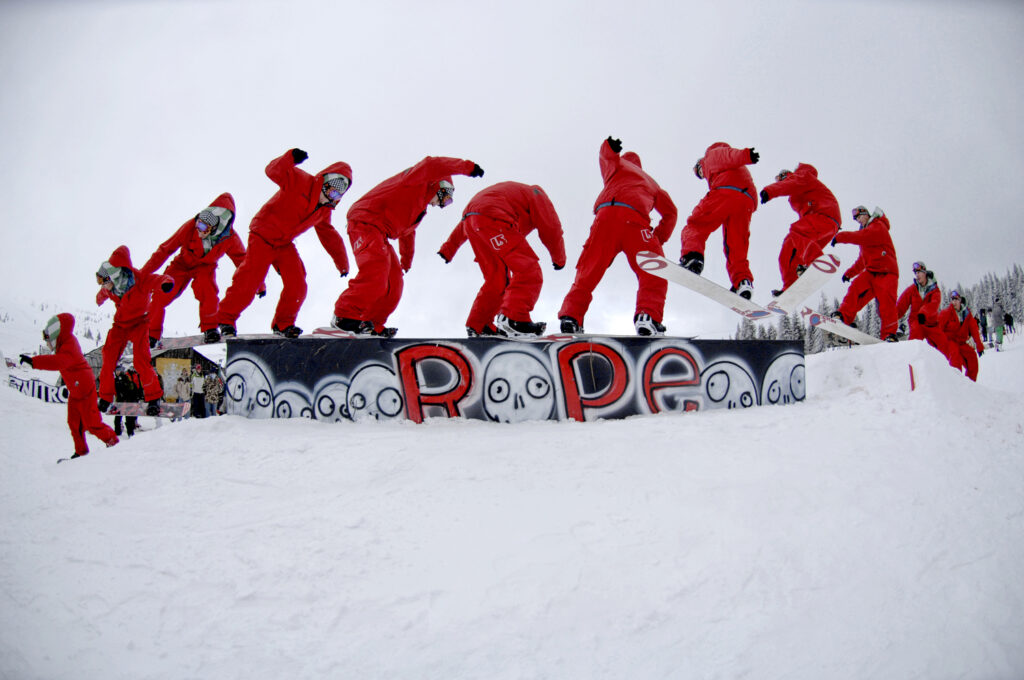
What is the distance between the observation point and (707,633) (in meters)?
1.53

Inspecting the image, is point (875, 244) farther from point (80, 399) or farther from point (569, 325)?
point (80, 399)

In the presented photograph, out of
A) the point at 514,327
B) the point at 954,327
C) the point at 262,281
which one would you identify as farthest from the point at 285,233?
the point at 954,327

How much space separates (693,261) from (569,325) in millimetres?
1675

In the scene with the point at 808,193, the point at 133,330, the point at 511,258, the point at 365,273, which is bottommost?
the point at 133,330

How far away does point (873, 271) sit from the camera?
22.8ft

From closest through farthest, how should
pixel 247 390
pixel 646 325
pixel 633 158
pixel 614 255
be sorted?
pixel 247 390
pixel 646 325
pixel 614 255
pixel 633 158

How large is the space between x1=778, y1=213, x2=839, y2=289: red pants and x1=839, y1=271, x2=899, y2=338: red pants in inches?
57.9

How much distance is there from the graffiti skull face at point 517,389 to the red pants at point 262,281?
2.53 metres

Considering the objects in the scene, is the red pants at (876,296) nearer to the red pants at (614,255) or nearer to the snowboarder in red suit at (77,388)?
the red pants at (614,255)

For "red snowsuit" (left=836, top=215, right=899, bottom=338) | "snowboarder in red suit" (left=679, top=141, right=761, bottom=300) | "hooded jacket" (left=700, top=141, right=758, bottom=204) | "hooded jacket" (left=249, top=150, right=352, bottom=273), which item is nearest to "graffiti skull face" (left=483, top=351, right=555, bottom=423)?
"snowboarder in red suit" (left=679, top=141, right=761, bottom=300)

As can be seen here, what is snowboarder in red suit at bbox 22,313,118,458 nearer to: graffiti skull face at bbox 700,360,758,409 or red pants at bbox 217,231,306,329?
red pants at bbox 217,231,306,329

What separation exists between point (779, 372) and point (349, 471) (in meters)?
4.06

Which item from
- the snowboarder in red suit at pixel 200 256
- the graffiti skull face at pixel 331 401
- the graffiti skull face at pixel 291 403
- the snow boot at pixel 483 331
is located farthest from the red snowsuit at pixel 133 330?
the snow boot at pixel 483 331

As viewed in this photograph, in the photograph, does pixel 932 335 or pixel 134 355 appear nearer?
pixel 134 355
